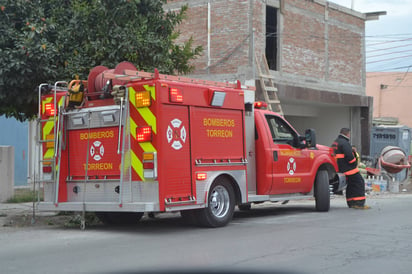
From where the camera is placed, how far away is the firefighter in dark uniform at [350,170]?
13.4 m

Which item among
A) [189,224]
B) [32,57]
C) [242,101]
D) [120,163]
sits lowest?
[189,224]

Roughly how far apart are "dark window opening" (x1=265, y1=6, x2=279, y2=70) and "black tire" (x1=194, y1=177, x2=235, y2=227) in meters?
13.9

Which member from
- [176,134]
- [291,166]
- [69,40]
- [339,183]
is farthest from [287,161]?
[69,40]

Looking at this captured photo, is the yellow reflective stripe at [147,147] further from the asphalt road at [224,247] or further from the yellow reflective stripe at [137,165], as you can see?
the asphalt road at [224,247]

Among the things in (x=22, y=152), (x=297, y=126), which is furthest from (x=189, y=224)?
(x=297, y=126)

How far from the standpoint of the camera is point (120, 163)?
386 inches

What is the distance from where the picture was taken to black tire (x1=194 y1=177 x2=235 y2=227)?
1010 centimetres

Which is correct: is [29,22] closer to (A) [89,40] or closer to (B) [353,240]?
(A) [89,40]

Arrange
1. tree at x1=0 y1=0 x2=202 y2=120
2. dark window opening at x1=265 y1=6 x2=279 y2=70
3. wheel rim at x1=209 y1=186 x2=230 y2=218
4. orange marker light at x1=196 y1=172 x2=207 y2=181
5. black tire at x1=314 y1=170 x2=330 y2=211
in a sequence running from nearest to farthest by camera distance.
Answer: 1. orange marker light at x1=196 y1=172 x2=207 y2=181
2. wheel rim at x1=209 y1=186 x2=230 y2=218
3. tree at x1=0 y1=0 x2=202 y2=120
4. black tire at x1=314 y1=170 x2=330 y2=211
5. dark window opening at x1=265 y1=6 x2=279 y2=70

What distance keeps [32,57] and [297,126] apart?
2148 centimetres

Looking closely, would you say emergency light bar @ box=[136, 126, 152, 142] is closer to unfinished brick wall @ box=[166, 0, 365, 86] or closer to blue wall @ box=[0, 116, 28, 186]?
unfinished brick wall @ box=[166, 0, 365, 86]

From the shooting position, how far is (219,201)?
10.4 meters

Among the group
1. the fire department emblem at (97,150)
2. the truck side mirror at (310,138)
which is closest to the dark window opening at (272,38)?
the truck side mirror at (310,138)

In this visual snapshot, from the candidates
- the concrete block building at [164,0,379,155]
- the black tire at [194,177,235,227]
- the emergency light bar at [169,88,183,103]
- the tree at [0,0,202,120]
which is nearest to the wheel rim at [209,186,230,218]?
the black tire at [194,177,235,227]
